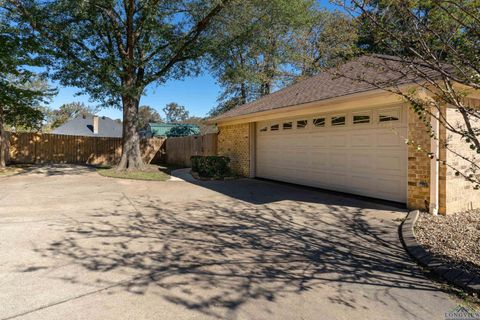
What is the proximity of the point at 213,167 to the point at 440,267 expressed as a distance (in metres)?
9.46

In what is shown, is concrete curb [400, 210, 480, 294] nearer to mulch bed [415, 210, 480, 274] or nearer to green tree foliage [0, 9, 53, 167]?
mulch bed [415, 210, 480, 274]

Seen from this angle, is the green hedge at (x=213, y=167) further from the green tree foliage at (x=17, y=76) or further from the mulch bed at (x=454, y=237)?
the green tree foliage at (x=17, y=76)

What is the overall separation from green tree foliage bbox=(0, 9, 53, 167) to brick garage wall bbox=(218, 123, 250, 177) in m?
8.76

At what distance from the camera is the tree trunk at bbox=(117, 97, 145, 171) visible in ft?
45.7

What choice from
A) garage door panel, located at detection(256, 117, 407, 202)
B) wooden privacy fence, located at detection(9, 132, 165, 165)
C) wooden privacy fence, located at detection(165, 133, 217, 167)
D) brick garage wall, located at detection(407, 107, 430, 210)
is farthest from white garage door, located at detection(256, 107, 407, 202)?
wooden privacy fence, located at detection(9, 132, 165, 165)

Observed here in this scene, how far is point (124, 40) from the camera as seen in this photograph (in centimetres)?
1455

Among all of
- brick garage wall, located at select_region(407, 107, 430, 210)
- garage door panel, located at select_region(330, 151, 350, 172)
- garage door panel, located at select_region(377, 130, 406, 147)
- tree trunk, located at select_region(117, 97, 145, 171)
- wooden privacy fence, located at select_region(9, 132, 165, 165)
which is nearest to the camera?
brick garage wall, located at select_region(407, 107, 430, 210)

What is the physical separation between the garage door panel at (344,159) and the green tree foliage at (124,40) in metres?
6.12

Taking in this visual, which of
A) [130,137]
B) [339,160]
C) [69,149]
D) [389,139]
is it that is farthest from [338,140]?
[69,149]

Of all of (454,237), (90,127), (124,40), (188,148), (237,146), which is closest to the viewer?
(454,237)

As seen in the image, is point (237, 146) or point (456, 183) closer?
point (456, 183)

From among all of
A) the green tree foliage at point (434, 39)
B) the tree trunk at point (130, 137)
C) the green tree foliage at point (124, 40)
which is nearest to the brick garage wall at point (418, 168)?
the green tree foliage at point (434, 39)

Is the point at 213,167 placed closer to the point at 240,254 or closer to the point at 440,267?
the point at 240,254

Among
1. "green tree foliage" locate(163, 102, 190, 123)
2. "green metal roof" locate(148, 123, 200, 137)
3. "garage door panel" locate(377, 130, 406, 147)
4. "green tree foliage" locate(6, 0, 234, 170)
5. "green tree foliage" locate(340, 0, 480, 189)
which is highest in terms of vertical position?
"green tree foliage" locate(163, 102, 190, 123)
